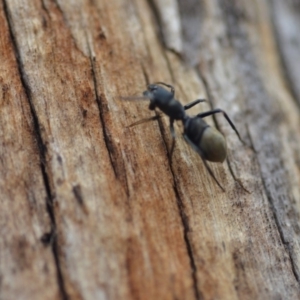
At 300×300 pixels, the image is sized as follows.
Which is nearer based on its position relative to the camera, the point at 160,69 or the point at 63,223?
the point at 63,223

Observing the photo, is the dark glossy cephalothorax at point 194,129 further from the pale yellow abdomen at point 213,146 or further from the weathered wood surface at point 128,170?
the weathered wood surface at point 128,170

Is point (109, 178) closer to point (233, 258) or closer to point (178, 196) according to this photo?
point (178, 196)

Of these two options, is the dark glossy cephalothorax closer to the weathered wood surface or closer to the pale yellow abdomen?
the pale yellow abdomen

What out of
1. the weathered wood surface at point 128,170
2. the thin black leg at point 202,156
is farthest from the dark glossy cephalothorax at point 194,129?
the weathered wood surface at point 128,170

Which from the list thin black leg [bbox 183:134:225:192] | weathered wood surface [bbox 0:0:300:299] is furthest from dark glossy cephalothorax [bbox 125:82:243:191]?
weathered wood surface [bbox 0:0:300:299]

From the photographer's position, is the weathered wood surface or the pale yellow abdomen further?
the pale yellow abdomen

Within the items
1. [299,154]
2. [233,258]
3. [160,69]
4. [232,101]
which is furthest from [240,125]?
[233,258]

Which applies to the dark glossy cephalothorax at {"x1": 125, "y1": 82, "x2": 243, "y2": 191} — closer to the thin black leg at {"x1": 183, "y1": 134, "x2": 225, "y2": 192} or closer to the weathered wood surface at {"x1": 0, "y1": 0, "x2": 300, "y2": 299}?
the thin black leg at {"x1": 183, "y1": 134, "x2": 225, "y2": 192}
